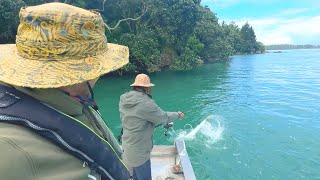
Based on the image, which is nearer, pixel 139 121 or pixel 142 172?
pixel 139 121

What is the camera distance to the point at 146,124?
11.7 ft

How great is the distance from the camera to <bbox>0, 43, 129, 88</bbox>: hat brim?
3.72 ft

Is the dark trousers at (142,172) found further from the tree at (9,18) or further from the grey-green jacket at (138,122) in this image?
the tree at (9,18)

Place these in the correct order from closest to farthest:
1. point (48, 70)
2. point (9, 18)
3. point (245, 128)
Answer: point (48, 70)
point (245, 128)
point (9, 18)

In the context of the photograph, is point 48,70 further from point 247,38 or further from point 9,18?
point 247,38

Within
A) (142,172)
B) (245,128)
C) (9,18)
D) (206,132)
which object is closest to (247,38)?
(9,18)

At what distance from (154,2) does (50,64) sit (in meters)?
25.5

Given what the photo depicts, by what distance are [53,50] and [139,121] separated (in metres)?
2.37

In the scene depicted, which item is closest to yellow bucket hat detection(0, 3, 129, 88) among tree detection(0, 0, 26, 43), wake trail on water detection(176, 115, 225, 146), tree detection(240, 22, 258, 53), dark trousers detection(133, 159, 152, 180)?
dark trousers detection(133, 159, 152, 180)

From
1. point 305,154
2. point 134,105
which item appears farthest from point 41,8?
point 305,154

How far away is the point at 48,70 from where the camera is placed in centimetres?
119

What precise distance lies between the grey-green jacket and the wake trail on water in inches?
202

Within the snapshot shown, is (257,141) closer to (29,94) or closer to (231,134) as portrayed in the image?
(231,134)

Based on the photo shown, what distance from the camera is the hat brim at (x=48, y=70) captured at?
113cm
